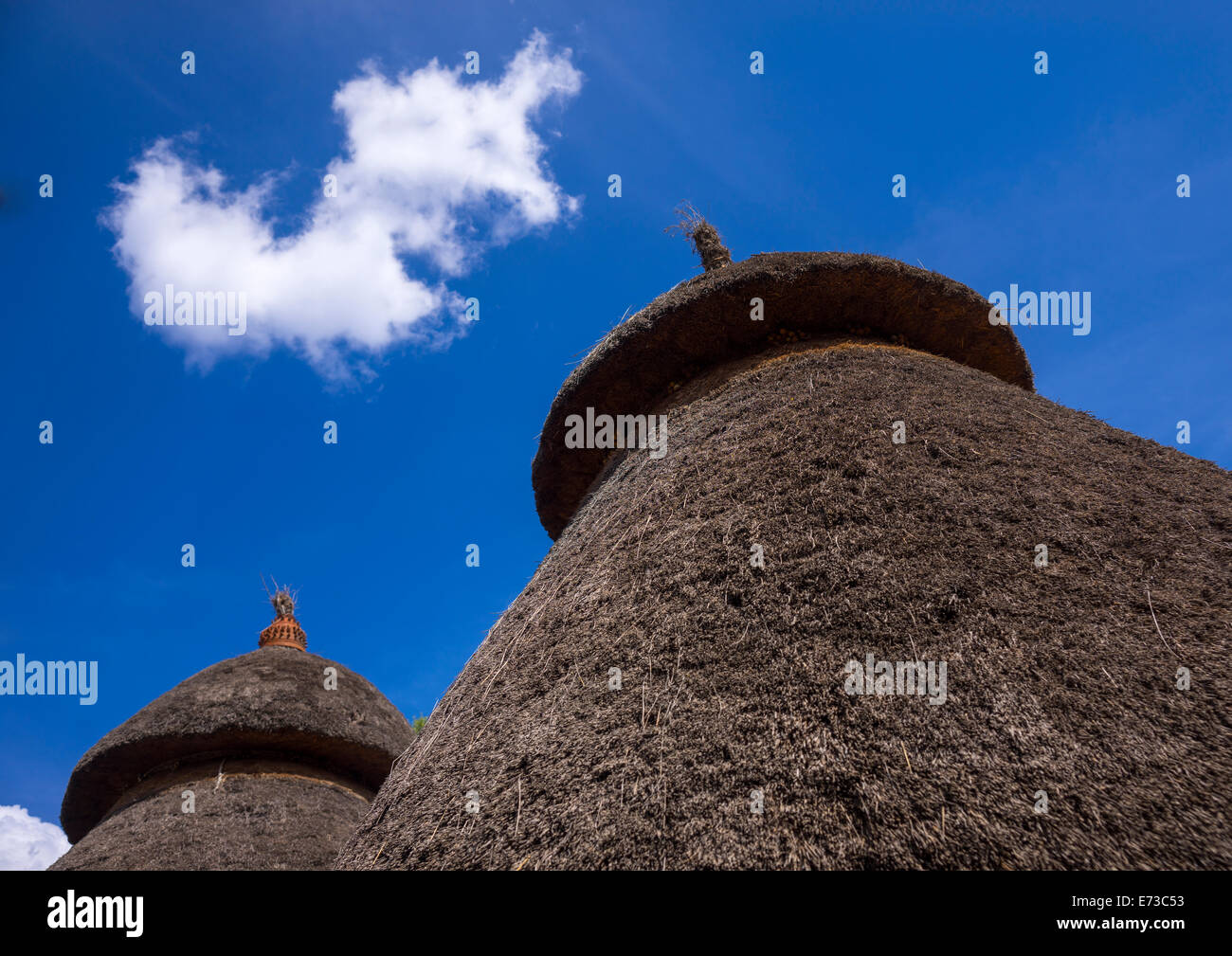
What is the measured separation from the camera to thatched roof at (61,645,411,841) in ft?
33.9

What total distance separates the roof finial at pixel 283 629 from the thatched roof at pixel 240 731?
1445 mm

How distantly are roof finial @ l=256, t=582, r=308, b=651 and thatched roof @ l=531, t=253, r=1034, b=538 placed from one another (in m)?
8.93

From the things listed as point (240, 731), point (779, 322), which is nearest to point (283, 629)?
point (240, 731)

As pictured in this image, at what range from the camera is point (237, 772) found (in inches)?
401

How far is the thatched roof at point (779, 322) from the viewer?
7117 millimetres

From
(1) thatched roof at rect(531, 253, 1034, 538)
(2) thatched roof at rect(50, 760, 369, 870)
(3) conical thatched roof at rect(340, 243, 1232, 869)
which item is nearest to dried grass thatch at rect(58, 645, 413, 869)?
(2) thatched roof at rect(50, 760, 369, 870)

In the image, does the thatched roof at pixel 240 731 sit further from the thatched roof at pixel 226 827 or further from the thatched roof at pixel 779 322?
the thatched roof at pixel 779 322

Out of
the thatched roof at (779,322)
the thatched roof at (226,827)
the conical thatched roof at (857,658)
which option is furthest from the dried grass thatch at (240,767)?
the thatched roof at (779,322)

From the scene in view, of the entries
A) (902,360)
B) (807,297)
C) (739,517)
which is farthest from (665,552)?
(807,297)

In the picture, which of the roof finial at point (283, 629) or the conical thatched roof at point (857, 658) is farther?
the roof finial at point (283, 629)

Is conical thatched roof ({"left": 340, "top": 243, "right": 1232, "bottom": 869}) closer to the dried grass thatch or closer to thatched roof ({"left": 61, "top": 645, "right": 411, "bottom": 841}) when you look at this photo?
the dried grass thatch
